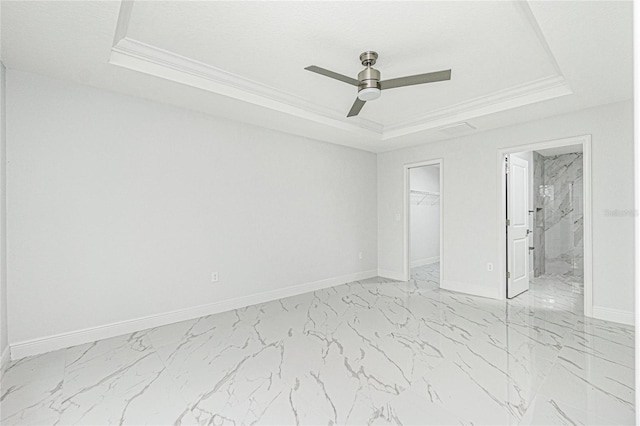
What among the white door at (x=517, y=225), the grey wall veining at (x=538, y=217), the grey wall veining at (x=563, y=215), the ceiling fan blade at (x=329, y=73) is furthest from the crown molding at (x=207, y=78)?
the grey wall veining at (x=563, y=215)

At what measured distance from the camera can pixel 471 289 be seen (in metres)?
4.51

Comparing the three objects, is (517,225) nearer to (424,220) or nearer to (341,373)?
(424,220)

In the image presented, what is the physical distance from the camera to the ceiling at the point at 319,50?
1998mm

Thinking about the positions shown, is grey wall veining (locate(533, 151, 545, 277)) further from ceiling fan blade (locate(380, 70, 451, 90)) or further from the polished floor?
ceiling fan blade (locate(380, 70, 451, 90))

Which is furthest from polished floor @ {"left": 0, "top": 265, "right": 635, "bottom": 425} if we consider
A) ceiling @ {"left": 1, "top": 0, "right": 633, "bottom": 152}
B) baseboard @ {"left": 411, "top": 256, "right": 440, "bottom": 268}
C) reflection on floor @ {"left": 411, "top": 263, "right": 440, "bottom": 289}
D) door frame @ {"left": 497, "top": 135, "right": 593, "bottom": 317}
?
baseboard @ {"left": 411, "top": 256, "right": 440, "bottom": 268}

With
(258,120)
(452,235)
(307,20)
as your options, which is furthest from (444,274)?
(307,20)

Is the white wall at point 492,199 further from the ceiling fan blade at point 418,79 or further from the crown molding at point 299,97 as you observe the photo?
the ceiling fan blade at point 418,79

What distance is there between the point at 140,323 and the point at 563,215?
7.33 meters

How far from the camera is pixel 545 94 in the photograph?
3.18 meters

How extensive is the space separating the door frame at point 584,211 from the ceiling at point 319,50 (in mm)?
414

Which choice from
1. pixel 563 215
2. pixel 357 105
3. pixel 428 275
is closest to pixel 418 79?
pixel 357 105

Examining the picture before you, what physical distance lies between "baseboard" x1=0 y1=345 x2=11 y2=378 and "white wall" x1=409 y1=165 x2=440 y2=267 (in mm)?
6240

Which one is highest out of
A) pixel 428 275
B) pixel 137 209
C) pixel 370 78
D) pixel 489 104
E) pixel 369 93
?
pixel 489 104

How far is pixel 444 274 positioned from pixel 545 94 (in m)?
2.76
